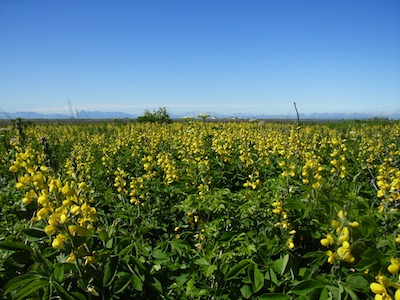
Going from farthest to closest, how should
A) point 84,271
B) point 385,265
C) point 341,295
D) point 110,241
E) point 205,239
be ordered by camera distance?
point 205,239 < point 110,241 < point 84,271 < point 385,265 < point 341,295

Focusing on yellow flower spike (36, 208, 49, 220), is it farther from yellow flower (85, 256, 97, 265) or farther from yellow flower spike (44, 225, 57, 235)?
yellow flower (85, 256, 97, 265)

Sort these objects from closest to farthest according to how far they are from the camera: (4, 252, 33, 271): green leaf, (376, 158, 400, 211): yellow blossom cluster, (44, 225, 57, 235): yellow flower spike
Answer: (44, 225, 57, 235): yellow flower spike
(4, 252, 33, 271): green leaf
(376, 158, 400, 211): yellow blossom cluster

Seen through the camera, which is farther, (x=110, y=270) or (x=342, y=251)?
(x=110, y=270)

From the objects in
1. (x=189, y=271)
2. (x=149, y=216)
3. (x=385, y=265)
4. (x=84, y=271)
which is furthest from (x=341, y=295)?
(x=149, y=216)

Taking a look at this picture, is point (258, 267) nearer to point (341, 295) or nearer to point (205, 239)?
point (341, 295)

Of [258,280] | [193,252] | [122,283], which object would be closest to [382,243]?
[258,280]

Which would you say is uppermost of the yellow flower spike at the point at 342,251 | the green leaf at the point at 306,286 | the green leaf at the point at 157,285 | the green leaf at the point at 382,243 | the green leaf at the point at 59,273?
the yellow flower spike at the point at 342,251

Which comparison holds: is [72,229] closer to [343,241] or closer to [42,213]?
[42,213]

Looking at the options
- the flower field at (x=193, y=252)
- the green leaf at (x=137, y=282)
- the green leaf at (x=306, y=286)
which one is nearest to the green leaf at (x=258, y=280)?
the flower field at (x=193, y=252)


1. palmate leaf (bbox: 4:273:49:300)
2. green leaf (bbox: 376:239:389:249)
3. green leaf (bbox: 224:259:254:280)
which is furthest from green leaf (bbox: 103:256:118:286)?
green leaf (bbox: 376:239:389:249)

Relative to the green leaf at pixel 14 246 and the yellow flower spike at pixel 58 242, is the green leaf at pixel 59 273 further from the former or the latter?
the green leaf at pixel 14 246

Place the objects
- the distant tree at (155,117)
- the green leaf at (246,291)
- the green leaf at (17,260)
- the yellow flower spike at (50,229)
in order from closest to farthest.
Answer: the yellow flower spike at (50,229)
the green leaf at (17,260)
the green leaf at (246,291)
the distant tree at (155,117)

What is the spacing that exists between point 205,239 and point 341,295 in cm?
148

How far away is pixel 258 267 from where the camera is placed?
2.19 m
